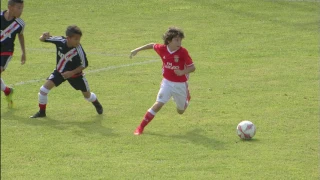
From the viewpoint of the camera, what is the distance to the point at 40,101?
13.6 meters

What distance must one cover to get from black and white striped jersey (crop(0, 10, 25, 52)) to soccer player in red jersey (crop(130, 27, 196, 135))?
206 cm

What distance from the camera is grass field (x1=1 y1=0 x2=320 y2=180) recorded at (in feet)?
35.9

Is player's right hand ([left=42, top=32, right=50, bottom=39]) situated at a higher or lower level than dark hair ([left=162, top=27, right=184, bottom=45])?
lower

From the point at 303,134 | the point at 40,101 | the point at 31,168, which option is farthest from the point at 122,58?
the point at 31,168

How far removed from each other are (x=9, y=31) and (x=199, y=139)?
127 inches

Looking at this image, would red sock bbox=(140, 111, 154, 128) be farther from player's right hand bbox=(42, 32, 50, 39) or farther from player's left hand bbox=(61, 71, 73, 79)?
player's right hand bbox=(42, 32, 50, 39)

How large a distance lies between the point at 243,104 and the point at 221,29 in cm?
1005

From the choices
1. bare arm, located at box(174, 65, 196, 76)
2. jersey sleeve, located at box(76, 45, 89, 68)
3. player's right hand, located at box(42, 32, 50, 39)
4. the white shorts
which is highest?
player's right hand, located at box(42, 32, 50, 39)

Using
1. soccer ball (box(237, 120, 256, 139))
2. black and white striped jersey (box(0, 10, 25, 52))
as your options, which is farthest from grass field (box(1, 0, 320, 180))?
black and white striped jersey (box(0, 10, 25, 52))

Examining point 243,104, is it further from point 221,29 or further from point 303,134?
point 221,29

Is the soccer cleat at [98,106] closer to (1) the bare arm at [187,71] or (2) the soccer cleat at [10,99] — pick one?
(2) the soccer cleat at [10,99]

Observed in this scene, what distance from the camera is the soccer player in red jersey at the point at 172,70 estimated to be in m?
12.6

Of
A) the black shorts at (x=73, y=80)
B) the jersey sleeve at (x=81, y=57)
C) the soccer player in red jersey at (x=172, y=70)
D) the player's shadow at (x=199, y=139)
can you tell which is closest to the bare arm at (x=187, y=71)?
the soccer player in red jersey at (x=172, y=70)

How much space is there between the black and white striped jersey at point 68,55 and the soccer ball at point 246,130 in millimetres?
2775
